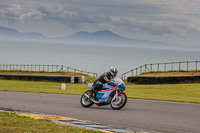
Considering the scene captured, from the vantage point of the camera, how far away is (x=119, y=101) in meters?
14.1

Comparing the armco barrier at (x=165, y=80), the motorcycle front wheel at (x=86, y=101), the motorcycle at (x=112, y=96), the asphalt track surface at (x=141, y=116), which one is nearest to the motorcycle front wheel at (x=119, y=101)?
the motorcycle at (x=112, y=96)

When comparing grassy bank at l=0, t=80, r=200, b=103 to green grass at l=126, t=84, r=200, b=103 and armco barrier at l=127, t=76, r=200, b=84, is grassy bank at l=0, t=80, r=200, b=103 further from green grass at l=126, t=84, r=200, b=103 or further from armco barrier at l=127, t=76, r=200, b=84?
armco barrier at l=127, t=76, r=200, b=84

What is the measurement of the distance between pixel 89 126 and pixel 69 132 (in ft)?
4.99

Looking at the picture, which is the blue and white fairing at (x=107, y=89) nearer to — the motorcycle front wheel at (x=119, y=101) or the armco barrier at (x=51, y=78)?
the motorcycle front wheel at (x=119, y=101)

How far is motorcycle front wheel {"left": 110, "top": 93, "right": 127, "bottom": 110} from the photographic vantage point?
548 inches

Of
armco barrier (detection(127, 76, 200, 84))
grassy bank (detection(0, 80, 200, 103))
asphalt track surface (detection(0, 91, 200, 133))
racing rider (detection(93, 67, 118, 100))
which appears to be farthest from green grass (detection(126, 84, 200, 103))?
armco barrier (detection(127, 76, 200, 84))

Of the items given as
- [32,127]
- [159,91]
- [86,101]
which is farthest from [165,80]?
[32,127]

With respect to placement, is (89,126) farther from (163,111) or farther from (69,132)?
(163,111)

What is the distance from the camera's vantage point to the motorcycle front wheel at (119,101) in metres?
13.9

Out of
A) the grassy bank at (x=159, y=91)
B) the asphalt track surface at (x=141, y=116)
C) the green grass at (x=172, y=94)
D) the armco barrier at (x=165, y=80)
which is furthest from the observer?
the armco barrier at (x=165, y=80)

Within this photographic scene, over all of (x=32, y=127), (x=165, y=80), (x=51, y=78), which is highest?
(x=51, y=78)

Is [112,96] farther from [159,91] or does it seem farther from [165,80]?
[165,80]

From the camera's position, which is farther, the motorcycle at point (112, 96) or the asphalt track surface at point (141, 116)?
the motorcycle at point (112, 96)

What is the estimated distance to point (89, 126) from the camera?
34.3 feet
